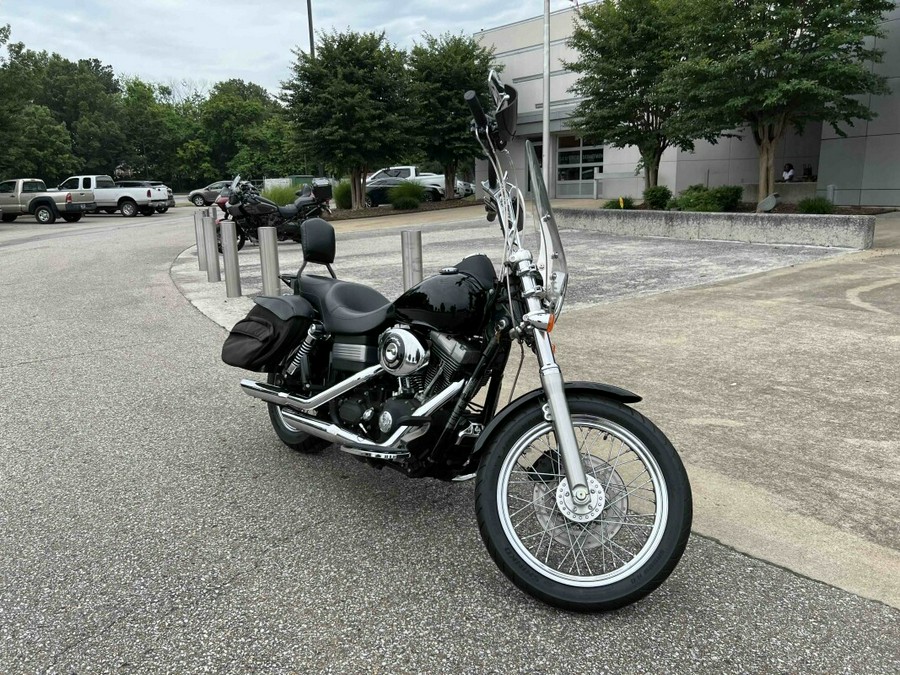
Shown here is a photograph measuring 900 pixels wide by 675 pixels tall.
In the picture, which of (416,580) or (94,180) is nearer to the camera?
(416,580)

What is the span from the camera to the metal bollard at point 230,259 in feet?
31.2

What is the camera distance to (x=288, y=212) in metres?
15.8

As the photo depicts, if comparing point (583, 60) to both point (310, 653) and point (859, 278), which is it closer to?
point (859, 278)

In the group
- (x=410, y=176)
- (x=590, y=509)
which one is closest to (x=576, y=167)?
(x=410, y=176)

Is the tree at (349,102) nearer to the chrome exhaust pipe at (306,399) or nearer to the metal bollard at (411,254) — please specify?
the metal bollard at (411,254)

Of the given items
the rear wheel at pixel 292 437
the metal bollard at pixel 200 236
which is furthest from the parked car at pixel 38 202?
the rear wheel at pixel 292 437

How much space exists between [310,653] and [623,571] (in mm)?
1140

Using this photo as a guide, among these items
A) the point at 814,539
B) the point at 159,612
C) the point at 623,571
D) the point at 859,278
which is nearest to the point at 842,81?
the point at 859,278

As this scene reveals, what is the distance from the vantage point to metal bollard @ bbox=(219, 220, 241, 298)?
31.2 feet

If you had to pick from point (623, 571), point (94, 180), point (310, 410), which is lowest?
point (623, 571)

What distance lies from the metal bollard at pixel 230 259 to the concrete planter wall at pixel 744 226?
30.9 feet

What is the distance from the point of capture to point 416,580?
9.30 ft

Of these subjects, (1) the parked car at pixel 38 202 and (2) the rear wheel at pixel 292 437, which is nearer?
(2) the rear wheel at pixel 292 437

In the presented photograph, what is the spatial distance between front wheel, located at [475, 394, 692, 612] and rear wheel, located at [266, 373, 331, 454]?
156 cm
